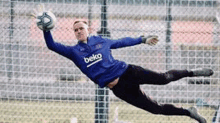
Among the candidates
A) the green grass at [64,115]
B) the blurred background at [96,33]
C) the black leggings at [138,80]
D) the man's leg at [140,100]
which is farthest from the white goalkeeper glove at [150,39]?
the green grass at [64,115]

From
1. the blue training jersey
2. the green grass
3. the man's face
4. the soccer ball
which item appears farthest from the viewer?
the green grass

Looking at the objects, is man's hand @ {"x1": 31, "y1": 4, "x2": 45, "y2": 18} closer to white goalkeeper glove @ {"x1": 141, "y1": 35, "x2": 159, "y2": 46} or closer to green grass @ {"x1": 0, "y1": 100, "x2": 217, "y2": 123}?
white goalkeeper glove @ {"x1": 141, "y1": 35, "x2": 159, "y2": 46}

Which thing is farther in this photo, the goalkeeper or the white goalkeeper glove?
the white goalkeeper glove

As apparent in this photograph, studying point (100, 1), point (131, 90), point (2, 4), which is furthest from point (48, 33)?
point (2, 4)

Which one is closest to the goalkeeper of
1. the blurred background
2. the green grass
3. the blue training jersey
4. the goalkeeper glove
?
the blue training jersey

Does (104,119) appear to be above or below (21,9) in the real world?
below

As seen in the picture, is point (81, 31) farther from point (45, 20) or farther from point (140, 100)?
point (140, 100)

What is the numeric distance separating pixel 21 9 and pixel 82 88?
1.67 m

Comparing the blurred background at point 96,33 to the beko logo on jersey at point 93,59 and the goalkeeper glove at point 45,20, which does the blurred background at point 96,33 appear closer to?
the beko logo on jersey at point 93,59

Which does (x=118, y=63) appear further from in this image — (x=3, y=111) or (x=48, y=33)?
(x=3, y=111)

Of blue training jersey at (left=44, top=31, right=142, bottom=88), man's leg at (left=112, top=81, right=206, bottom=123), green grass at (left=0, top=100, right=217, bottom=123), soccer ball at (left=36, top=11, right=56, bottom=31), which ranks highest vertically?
soccer ball at (left=36, top=11, right=56, bottom=31)

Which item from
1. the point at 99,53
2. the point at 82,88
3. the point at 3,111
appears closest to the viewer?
the point at 99,53

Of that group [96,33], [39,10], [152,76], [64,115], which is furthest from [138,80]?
[64,115]

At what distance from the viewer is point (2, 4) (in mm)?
5734
